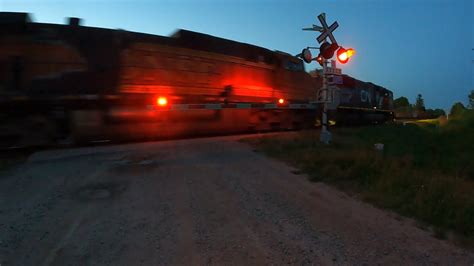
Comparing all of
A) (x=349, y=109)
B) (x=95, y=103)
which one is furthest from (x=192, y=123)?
(x=349, y=109)

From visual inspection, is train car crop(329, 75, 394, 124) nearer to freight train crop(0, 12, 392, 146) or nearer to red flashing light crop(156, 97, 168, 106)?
freight train crop(0, 12, 392, 146)

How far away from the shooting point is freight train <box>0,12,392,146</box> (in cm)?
975

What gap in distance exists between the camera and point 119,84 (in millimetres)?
11242

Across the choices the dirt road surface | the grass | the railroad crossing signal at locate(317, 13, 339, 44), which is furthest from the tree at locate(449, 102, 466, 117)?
the dirt road surface

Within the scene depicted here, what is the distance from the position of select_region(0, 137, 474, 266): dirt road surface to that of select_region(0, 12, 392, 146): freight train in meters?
2.74

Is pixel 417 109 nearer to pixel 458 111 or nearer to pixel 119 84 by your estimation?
pixel 458 111

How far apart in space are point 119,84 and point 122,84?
91 mm

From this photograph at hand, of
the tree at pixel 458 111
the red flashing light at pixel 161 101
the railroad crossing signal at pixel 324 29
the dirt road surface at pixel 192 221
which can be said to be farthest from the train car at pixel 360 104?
the dirt road surface at pixel 192 221

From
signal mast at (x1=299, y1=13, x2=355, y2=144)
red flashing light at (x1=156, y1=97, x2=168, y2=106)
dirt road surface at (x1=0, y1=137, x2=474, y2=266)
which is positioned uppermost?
signal mast at (x1=299, y1=13, x2=355, y2=144)

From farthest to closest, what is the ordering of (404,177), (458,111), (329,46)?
(458,111), (329,46), (404,177)

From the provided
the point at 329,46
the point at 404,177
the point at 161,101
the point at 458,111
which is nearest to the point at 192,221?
the point at 404,177

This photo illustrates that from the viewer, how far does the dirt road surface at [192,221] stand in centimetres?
405

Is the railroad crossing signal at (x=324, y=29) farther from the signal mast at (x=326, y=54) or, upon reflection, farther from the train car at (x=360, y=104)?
the train car at (x=360, y=104)

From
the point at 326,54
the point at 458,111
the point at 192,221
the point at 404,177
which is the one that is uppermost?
the point at 326,54
